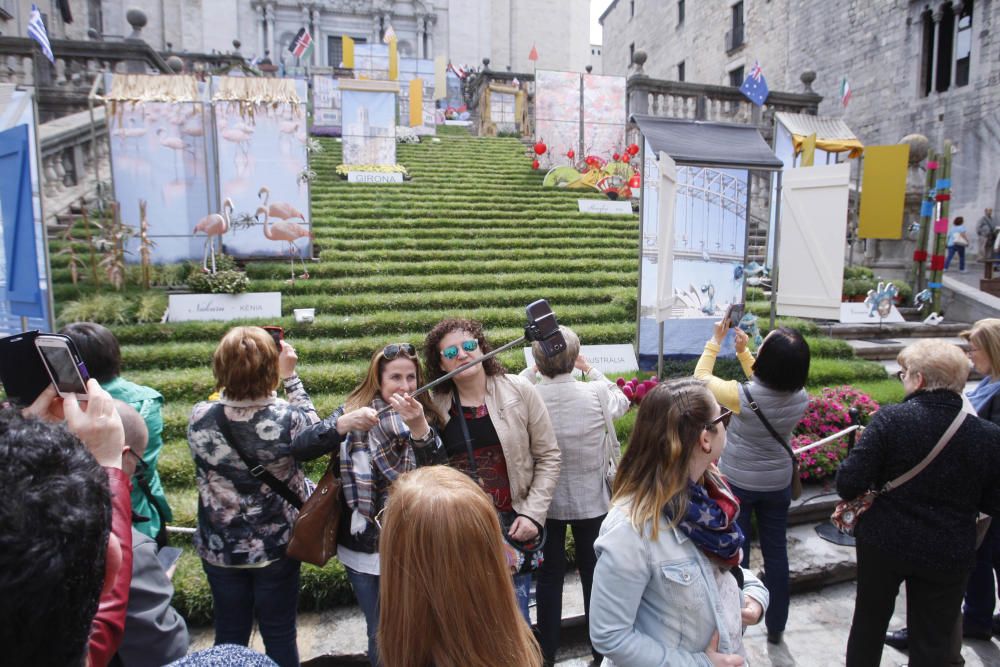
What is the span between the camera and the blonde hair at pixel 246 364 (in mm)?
2521

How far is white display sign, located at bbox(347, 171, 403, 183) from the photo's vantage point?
47.2 ft

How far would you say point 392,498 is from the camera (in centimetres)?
140

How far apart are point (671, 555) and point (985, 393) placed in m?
2.77

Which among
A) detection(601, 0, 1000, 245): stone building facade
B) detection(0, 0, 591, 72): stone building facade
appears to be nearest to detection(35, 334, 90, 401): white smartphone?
detection(601, 0, 1000, 245): stone building facade

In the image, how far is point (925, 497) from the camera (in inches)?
105

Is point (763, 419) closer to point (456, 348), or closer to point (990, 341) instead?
point (990, 341)

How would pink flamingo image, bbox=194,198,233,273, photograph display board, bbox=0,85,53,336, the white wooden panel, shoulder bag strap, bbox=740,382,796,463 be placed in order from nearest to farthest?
shoulder bag strap, bbox=740,382,796,463, photograph display board, bbox=0,85,53,336, the white wooden panel, pink flamingo image, bbox=194,198,233,273

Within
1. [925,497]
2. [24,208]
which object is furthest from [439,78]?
[925,497]

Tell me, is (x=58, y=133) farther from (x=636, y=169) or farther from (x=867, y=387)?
(x=867, y=387)

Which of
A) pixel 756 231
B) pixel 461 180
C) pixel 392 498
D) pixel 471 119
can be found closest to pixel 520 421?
pixel 392 498

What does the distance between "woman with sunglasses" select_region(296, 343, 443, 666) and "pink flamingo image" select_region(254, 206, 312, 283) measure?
7088mm

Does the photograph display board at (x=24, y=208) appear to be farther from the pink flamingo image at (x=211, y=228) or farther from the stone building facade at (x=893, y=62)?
the stone building facade at (x=893, y=62)

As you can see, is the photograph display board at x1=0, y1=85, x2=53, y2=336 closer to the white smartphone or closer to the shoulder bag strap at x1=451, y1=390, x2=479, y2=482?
the white smartphone

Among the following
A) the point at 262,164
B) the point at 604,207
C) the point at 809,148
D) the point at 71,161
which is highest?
the point at 809,148
